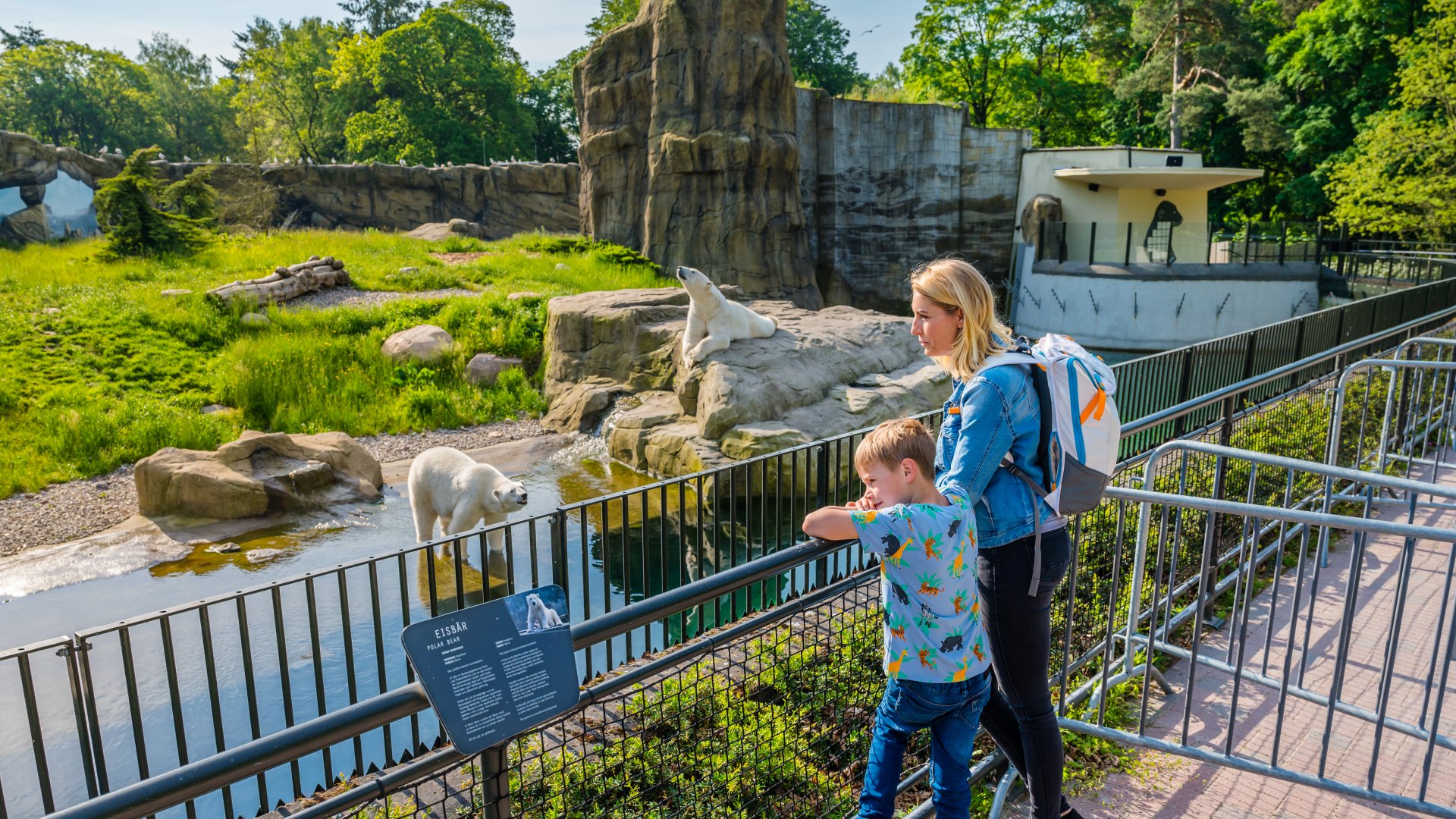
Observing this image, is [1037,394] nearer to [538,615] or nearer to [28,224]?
[538,615]

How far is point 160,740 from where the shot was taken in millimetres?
4930

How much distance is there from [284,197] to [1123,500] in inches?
1335

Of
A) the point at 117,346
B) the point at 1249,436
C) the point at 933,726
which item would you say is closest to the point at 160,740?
the point at 933,726

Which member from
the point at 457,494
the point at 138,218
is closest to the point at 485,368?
the point at 457,494

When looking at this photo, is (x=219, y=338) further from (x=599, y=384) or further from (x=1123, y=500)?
(x=1123, y=500)

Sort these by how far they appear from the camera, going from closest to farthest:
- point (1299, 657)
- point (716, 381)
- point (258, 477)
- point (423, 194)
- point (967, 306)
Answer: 1. point (967, 306)
2. point (1299, 657)
3. point (258, 477)
4. point (716, 381)
5. point (423, 194)

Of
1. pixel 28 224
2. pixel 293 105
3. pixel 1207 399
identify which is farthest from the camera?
pixel 293 105

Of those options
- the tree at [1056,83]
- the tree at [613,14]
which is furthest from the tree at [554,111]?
the tree at [1056,83]

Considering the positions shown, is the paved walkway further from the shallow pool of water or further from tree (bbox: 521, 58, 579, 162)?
tree (bbox: 521, 58, 579, 162)

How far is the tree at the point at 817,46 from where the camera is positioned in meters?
49.8

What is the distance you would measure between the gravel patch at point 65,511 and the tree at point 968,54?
35856mm

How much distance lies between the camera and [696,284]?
11.2 metres

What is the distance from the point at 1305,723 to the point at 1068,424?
2.38m

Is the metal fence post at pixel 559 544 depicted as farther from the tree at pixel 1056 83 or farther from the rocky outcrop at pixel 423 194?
the tree at pixel 1056 83
